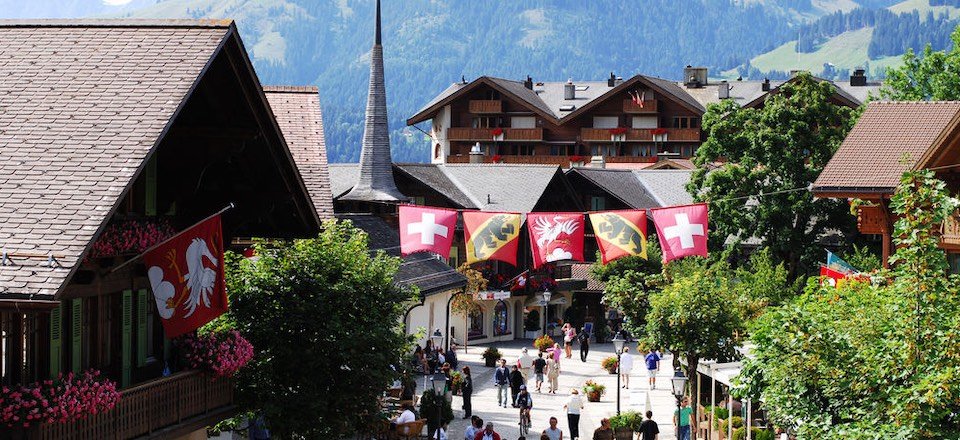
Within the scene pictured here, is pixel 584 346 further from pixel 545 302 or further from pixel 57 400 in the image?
pixel 57 400

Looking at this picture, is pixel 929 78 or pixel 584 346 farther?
pixel 929 78

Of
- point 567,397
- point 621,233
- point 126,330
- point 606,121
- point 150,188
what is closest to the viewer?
point 150,188

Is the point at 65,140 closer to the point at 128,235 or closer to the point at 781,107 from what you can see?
the point at 128,235

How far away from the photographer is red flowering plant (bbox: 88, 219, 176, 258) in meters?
18.5

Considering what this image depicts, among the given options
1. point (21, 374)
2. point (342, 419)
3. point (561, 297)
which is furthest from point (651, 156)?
point (21, 374)

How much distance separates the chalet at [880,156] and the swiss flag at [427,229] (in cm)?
932

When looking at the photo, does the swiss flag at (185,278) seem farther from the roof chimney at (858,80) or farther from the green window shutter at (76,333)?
the roof chimney at (858,80)

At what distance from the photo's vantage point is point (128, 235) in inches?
744

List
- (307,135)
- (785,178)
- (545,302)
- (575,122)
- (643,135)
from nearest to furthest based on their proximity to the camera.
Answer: (307,135), (785,178), (545,302), (643,135), (575,122)

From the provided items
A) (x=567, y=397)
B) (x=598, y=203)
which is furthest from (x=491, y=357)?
(x=598, y=203)

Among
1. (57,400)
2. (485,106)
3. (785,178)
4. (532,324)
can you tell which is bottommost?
(532,324)

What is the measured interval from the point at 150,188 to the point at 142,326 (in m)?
2.18

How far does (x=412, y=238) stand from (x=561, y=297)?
118ft

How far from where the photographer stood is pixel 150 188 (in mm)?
20734
